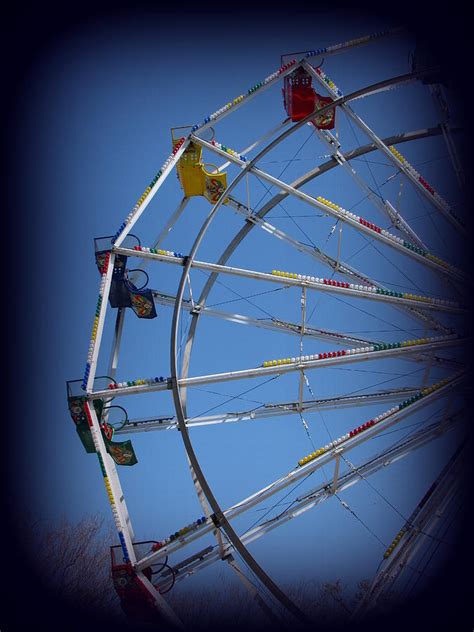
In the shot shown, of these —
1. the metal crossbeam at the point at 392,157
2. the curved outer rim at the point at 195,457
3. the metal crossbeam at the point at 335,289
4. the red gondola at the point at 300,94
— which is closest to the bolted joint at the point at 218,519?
the curved outer rim at the point at 195,457

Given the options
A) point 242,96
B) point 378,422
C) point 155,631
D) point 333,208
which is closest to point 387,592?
point 378,422

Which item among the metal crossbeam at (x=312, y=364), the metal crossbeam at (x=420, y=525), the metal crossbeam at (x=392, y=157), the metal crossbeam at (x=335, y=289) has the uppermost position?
the metal crossbeam at (x=392, y=157)

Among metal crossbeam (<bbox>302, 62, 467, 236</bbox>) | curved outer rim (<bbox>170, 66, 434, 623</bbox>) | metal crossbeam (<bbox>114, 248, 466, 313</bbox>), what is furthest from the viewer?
metal crossbeam (<bbox>302, 62, 467, 236</bbox>)

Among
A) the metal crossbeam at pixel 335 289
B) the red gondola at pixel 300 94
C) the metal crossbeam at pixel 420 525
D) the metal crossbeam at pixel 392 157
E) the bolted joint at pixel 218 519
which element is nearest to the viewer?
the bolted joint at pixel 218 519

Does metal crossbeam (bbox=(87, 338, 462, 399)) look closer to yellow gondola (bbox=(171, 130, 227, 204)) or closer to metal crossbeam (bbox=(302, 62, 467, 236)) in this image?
metal crossbeam (bbox=(302, 62, 467, 236))

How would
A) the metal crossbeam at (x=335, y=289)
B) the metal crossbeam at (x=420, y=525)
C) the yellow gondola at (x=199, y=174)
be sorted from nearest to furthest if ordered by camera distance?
the metal crossbeam at (x=420, y=525), the metal crossbeam at (x=335, y=289), the yellow gondola at (x=199, y=174)

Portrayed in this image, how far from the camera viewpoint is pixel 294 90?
17531 millimetres

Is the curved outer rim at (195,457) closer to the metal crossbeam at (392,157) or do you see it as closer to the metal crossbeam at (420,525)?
the metal crossbeam at (392,157)

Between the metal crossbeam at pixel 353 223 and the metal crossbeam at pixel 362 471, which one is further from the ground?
the metal crossbeam at pixel 353 223

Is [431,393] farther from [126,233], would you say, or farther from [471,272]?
[126,233]

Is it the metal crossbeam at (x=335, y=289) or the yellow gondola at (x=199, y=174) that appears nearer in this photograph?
the metal crossbeam at (x=335, y=289)

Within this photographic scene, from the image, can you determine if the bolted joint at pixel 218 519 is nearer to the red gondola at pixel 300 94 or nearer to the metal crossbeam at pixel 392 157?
the metal crossbeam at pixel 392 157

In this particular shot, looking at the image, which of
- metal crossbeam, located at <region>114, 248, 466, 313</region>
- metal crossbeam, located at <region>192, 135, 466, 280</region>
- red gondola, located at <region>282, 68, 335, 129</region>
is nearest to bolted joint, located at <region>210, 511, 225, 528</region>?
metal crossbeam, located at <region>114, 248, 466, 313</region>

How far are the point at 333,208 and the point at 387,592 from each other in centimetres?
858
